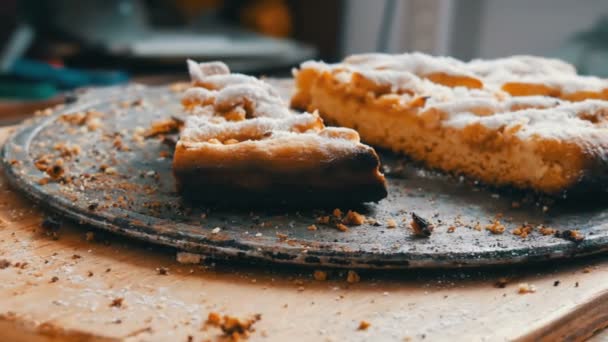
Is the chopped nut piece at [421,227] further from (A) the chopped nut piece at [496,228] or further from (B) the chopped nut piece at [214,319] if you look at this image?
(B) the chopped nut piece at [214,319]

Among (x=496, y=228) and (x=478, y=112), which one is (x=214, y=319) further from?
(x=478, y=112)

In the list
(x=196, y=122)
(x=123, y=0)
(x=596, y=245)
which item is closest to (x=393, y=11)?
(x=123, y=0)

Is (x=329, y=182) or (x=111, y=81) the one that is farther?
(x=111, y=81)

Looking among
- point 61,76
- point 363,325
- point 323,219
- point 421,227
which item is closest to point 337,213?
point 323,219

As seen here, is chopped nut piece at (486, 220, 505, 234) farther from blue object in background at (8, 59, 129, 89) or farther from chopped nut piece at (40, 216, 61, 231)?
blue object in background at (8, 59, 129, 89)

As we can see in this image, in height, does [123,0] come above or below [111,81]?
above

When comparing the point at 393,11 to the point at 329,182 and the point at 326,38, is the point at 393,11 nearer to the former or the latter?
the point at 326,38

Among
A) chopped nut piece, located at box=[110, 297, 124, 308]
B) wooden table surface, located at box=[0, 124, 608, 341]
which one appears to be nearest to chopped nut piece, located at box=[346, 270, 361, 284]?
wooden table surface, located at box=[0, 124, 608, 341]
